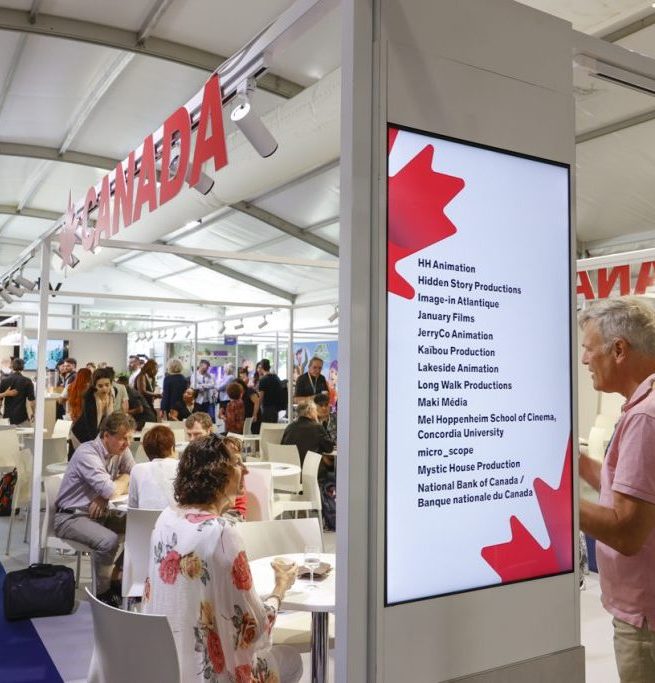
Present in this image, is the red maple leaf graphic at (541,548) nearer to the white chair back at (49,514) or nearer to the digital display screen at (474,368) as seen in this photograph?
the digital display screen at (474,368)

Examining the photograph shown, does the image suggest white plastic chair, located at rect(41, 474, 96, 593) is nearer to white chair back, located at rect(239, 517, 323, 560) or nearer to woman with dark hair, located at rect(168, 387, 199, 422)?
white chair back, located at rect(239, 517, 323, 560)

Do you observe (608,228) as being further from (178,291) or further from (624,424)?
(178,291)

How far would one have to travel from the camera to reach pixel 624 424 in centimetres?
181

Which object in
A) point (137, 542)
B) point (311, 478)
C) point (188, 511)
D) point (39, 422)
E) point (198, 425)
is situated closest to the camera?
point (188, 511)

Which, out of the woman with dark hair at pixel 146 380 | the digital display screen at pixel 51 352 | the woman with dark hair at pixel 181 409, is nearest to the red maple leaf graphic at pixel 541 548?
the woman with dark hair at pixel 146 380

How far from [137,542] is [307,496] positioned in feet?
8.71

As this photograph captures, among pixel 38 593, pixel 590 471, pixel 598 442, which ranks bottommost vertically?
pixel 38 593

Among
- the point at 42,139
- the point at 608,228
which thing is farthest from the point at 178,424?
the point at 608,228

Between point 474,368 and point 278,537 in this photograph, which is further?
point 278,537

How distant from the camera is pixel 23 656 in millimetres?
3920

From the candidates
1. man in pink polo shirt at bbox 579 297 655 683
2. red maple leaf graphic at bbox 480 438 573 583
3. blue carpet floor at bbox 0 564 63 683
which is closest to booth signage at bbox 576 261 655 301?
man in pink polo shirt at bbox 579 297 655 683

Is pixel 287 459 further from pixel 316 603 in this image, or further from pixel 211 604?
pixel 211 604

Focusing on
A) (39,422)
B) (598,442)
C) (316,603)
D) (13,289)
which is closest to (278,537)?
(316,603)

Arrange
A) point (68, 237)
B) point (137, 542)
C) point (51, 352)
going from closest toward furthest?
point (137, 542)
point (68, 237)
point (51, 352)
